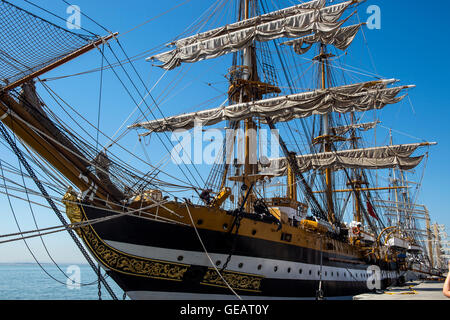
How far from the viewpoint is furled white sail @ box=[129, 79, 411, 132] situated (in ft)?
57.8

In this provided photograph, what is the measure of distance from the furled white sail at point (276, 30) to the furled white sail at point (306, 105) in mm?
2962

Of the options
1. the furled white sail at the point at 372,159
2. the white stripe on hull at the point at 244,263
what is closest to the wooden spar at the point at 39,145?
the white stripe on hull at the point at 244,263

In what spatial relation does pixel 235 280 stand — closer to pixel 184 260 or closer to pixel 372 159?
pixel 184 260

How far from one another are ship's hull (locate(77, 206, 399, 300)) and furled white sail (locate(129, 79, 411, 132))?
6878 mm

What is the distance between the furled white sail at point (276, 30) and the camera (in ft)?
58.0

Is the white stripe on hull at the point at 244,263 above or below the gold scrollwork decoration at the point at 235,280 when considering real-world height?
above

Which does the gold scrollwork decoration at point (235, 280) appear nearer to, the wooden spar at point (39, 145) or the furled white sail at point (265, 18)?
the wooden spar at point (39, 145)

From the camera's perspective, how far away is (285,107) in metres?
17.6

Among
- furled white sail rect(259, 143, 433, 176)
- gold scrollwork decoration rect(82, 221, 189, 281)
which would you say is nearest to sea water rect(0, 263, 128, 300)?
gold scrollwork decoration rect(82, 221, 189, 281)

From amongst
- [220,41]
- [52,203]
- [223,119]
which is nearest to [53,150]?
[52,203]

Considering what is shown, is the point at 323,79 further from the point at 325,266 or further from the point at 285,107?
the point at 325,266

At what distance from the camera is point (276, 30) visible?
1806 centimetres

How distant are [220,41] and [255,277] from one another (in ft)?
39.5

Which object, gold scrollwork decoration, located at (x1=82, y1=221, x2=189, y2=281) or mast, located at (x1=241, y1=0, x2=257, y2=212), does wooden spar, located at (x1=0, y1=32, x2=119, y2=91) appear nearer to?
gold scrollwork decoration, located at (x1=82, y1=221, x2=189, y2=281)
